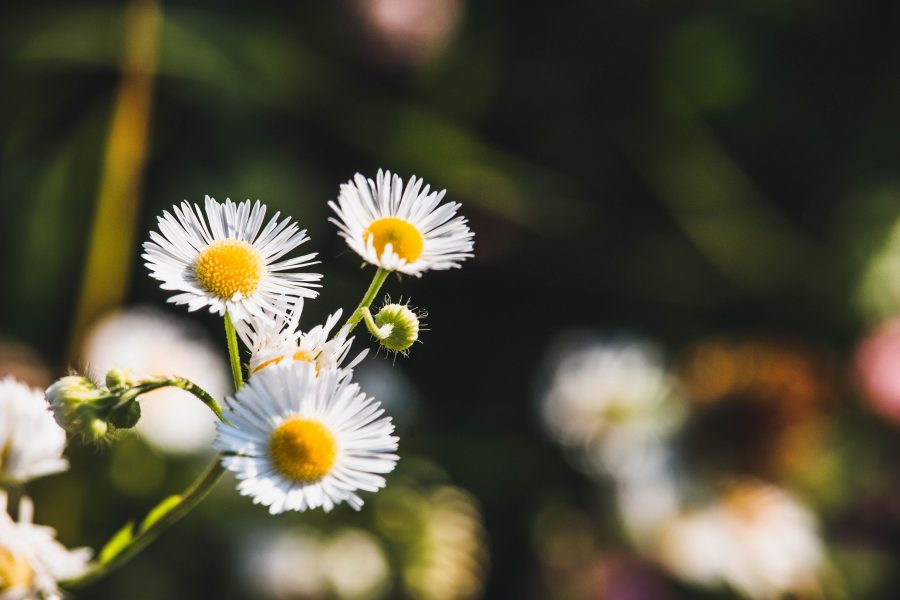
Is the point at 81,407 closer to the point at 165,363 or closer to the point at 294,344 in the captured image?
the point at 294,344

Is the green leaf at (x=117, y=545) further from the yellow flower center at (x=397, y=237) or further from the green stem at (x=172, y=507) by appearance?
the yellow flower center at (x=397, y=237)

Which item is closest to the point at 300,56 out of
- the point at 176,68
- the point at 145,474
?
the point at 176,68

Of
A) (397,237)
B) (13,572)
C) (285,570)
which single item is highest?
(285,570)

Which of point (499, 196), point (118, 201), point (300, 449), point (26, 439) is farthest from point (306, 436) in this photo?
point (499, 196)

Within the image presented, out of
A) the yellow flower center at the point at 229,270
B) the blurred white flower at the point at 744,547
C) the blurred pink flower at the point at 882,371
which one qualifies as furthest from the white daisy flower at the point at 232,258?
the blurred pink flower at the point at 882,371

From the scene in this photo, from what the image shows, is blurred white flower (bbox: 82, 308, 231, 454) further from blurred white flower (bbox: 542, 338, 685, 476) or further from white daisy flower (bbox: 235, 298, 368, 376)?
white daisy flower (bbox: 235, 298, 368, 376)

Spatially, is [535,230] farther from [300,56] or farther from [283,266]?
[283,266]
